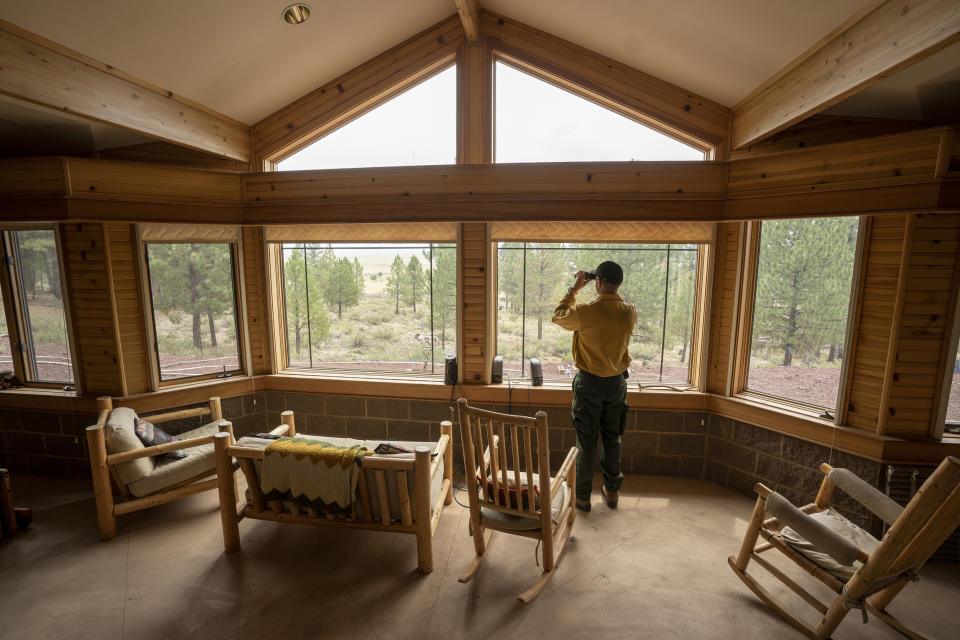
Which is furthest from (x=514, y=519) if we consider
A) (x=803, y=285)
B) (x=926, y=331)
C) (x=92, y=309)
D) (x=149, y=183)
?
(x=92, y=309)

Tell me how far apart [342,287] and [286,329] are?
78 cm

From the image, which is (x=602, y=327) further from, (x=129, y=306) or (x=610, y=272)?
(x=129, y=306)

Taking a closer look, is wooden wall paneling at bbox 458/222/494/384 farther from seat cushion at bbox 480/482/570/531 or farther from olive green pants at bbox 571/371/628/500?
seat cushion at bbox 480/482/570/531

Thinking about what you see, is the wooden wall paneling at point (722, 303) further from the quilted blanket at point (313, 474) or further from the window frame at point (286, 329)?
the quilted blanket at point (313, 474)

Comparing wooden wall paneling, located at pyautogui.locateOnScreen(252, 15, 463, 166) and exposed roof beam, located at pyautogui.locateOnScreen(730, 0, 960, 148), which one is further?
wooden wall paneling, located at pyautogui.locateOnScreen(252, 15, 463, 166)

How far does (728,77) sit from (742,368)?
2247mm

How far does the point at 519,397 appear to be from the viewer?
3820mm

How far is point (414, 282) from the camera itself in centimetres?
405

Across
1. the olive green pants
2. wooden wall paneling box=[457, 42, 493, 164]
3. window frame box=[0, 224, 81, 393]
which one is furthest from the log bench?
wooden wall paneling box=[457, 42, 493, 164]

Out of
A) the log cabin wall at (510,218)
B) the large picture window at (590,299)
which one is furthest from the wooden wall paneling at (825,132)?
the large picture window at (590,299)

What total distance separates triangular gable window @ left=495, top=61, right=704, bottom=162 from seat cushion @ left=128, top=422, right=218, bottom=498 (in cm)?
331

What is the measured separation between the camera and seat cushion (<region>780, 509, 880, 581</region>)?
2.05m

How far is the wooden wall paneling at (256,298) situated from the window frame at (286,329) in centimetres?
7

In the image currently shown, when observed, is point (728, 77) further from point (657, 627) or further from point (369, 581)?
point (369, 581)
